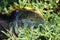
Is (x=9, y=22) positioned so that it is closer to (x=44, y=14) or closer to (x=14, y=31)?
(x=14, y=31)

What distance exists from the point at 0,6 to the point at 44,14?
718 millimetres

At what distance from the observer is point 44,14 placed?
120 inches

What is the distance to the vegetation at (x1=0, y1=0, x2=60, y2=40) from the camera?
8.38 ft

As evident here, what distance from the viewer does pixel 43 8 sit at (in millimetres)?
3170

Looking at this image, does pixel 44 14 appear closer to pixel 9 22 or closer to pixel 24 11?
pixel 24 11

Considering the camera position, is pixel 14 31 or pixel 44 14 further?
pixel 44 14

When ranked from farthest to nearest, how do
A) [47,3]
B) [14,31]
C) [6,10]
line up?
[47,3]
[6,10]
[14,31]

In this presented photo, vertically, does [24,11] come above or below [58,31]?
above

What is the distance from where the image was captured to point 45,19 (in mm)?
2971

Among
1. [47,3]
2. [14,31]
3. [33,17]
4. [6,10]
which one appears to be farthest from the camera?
[47,3]

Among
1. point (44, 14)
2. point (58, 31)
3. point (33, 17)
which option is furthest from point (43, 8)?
point (58, 31)

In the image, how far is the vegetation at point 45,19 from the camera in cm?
255

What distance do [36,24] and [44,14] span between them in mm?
412

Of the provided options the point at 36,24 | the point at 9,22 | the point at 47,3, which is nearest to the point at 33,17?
the point at 36,24
